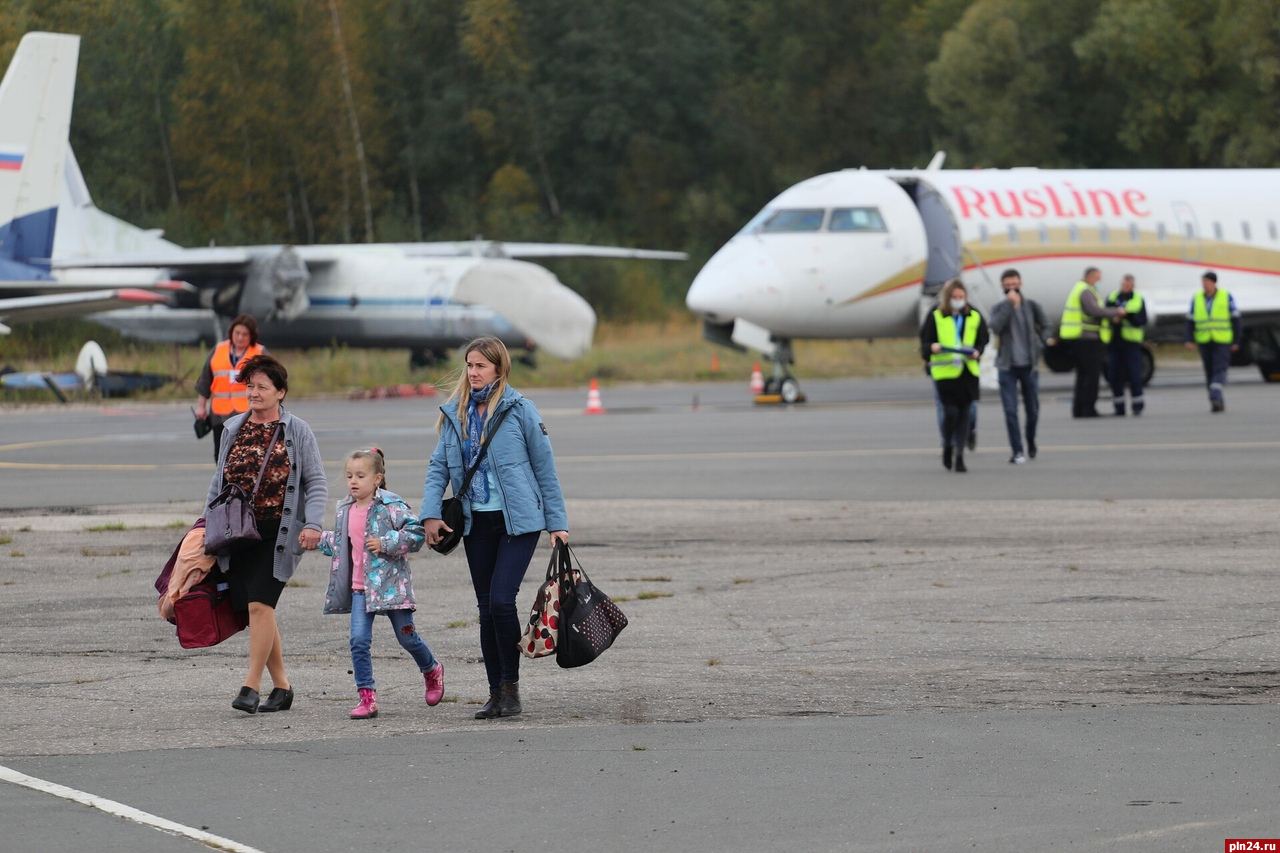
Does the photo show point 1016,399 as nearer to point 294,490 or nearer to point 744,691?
point 744,691

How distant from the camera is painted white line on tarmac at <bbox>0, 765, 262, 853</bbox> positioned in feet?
18.0

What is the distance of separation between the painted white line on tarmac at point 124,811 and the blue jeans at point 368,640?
1.51 m

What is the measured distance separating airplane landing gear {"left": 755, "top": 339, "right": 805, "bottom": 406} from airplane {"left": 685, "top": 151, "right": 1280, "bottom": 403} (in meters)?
0.03

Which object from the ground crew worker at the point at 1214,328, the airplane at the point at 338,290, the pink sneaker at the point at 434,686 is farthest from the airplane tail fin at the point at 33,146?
the pink sneaker at the point at 434,686

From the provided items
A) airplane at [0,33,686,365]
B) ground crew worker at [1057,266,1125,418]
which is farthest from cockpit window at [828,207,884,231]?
airplane at [0,33,686,365]

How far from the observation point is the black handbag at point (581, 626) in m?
7.44

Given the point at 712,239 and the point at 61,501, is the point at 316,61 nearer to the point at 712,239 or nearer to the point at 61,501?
the point at 712,239

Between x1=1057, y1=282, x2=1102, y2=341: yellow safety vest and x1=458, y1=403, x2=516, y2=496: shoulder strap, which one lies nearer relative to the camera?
x1=458, y1=403, x2=516, y2=496: shoulder strap

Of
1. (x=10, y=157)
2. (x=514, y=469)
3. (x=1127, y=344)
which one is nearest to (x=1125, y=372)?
(x=1127, y=344)

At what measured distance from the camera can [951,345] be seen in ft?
57.6

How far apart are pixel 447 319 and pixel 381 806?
106ft

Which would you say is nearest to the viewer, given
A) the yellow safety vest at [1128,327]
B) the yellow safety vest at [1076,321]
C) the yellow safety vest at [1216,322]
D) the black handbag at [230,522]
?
the black handbag at [230,522]

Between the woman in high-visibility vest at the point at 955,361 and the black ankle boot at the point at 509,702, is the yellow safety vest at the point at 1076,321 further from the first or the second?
the black ankle boot at the point at 509,702

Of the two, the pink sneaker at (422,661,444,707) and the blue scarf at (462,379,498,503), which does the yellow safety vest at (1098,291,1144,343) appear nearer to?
the blue scarf at (462,379,498,503)
